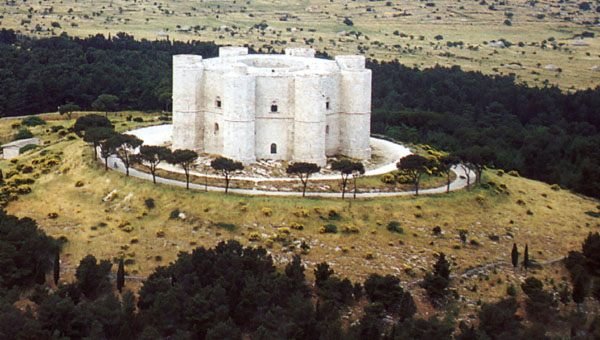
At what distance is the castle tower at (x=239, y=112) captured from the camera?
64250mm

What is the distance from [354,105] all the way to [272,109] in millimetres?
7835

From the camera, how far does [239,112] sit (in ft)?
212

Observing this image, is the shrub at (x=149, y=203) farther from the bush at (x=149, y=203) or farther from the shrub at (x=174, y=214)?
the shrub at (x=174, y=214)

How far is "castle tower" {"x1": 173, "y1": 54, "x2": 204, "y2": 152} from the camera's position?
68062 mm

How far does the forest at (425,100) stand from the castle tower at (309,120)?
73.3ft

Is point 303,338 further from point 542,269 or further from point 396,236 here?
point 542,269

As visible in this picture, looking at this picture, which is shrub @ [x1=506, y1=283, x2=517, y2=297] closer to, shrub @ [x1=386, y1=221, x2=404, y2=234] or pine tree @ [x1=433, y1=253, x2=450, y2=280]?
pine tree @ [x1=433, y1=253, x2=450, y2=280]

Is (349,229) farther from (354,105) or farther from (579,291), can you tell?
(579,291)

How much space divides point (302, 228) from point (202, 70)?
19673 millimetres

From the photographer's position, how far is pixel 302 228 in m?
57.3

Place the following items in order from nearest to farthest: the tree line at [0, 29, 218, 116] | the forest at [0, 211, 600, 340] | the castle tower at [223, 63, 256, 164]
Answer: the forest at [0, 211, 600, 340] < the castle tower at [223, 63, 256, 164] < the tree line at [0, 29, 218, 116]

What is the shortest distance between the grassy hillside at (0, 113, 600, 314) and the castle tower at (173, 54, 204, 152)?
762cm

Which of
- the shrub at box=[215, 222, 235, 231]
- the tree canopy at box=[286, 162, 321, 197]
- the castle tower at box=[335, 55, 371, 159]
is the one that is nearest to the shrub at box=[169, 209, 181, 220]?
the shrub at box=[215, 222, 235, 231]

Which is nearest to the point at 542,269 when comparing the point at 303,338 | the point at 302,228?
the point at 302,228
